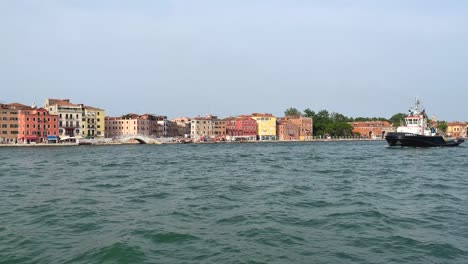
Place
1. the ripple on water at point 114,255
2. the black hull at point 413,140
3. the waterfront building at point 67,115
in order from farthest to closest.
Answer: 1. the waterfront building at point 67,115
2. the black hull at point 413,140
3. the ripple on water at point 114,255

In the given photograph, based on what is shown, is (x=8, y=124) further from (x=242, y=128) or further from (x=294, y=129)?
(x=294, y=129)

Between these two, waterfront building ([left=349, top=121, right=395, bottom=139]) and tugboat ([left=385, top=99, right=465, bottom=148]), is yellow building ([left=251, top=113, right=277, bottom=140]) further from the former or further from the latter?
tugboat ([left=385, top=99, right=465, bottom=148])

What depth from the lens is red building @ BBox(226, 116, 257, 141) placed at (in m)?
131

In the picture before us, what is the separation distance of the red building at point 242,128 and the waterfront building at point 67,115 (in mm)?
46708

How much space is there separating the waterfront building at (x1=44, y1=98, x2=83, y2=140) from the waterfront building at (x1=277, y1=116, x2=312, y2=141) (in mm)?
62850

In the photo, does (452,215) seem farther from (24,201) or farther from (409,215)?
(24,201)

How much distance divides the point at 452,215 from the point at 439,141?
54474 millimetres

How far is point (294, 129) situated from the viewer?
469ft

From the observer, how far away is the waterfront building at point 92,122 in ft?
322

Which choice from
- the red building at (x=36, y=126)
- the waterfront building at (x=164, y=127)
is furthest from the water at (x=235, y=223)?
the waterfront building at (x=164, y=127)

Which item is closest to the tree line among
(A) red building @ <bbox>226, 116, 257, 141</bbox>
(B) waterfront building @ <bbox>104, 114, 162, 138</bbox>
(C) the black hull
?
(A) red building @ <bbox>226, 116, 257, 141</bbox>

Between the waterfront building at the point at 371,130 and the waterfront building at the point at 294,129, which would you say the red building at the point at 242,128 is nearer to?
the waterfront building at the point at 294,129

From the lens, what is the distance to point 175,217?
12.5 m

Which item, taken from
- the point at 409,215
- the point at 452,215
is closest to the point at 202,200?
the point at 409,215
